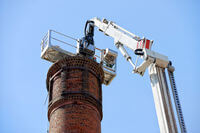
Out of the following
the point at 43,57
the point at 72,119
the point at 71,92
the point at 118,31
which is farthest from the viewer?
the point at 118,31

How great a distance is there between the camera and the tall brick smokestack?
14.9 metres

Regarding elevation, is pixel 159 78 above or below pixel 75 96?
above

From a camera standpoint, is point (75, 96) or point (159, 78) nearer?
point (75, 96)

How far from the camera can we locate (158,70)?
17.3 metres

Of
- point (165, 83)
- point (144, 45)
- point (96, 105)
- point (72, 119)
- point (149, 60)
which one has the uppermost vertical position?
point (144, 45)

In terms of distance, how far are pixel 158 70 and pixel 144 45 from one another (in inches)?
63.6

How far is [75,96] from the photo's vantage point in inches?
620

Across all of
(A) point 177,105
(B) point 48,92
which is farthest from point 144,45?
(B) point 48,92

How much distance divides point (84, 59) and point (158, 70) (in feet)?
12.2

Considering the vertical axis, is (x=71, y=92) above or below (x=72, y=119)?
above

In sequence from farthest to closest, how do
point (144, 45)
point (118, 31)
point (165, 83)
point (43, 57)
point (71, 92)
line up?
point (118, 31) → point (43, 57) → point (144, 45) → point (165, 83) → point (71, 92)

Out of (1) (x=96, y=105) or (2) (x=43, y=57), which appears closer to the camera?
(1) (x=96, y=105)

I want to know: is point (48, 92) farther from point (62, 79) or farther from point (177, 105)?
point (177, 105)

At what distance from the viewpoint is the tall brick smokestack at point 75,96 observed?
49.0 ft
